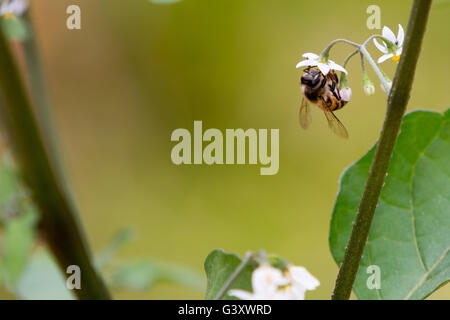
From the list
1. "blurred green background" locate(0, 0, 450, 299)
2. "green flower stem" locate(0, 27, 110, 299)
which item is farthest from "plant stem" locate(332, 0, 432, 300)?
"blurred green background" locate(0, 0, 450, 299)

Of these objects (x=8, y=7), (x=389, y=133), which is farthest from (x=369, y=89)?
(x=8, y=7)

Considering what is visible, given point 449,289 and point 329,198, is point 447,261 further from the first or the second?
point 329,198

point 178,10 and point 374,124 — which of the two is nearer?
point 374,124

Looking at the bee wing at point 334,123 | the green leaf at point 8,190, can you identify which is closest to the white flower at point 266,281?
the bee wing at point 334,123

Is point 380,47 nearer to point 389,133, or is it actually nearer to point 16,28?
point 389,133

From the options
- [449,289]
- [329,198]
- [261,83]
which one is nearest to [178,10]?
[261,83]
